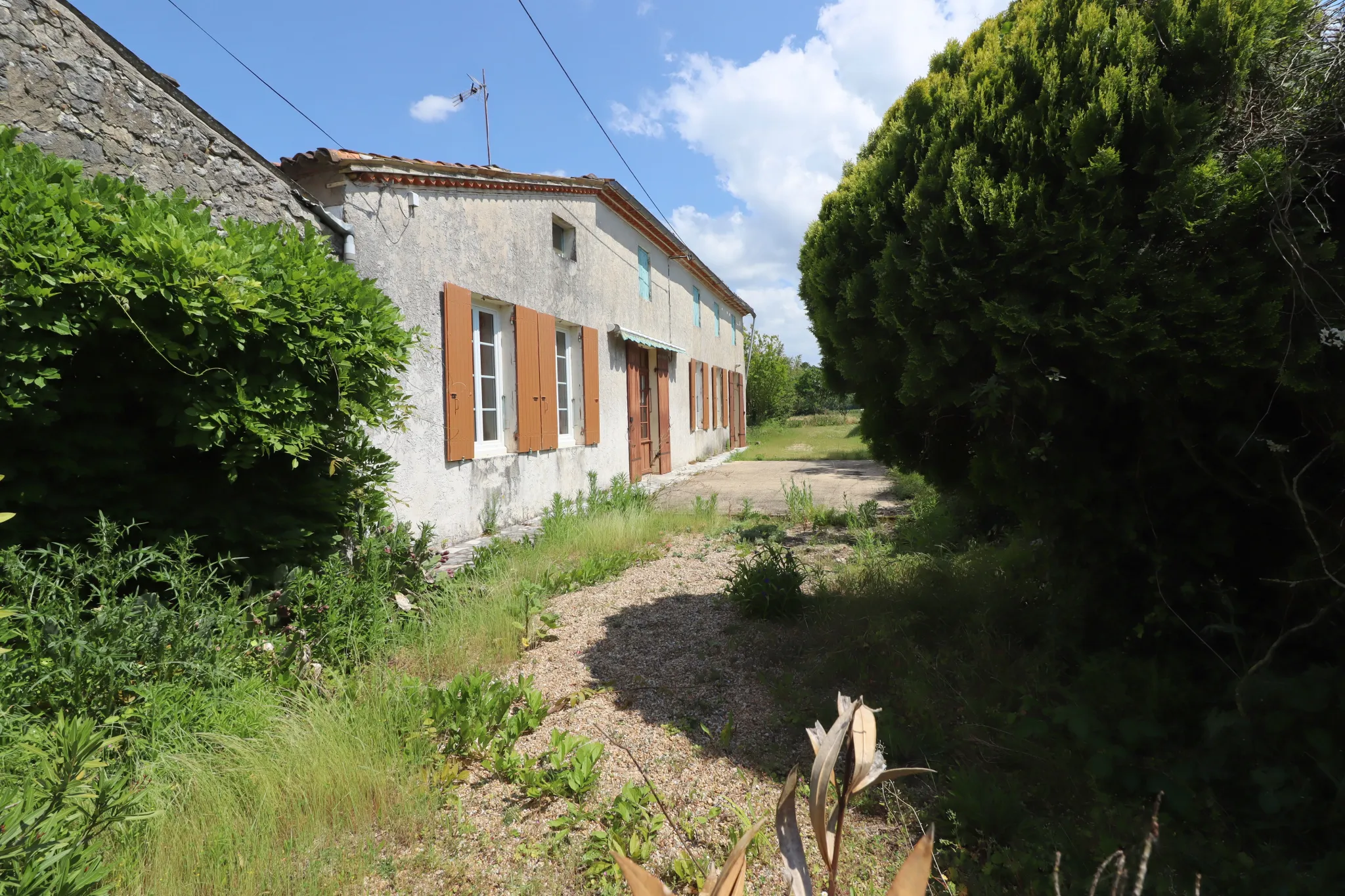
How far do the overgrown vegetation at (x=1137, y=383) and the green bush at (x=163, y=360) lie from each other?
7.95 feet

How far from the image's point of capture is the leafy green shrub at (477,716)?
2.76 metres

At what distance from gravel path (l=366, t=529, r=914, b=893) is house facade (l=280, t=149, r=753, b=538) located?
1.96 m

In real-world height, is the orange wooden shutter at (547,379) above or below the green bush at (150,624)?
above

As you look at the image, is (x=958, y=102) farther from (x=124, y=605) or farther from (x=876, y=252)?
(x=124, y=605)

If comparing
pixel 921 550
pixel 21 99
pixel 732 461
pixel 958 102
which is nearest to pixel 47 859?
pixel 21 99

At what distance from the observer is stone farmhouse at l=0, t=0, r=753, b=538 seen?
140 inches

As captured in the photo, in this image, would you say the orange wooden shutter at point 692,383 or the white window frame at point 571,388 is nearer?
the white window frame at point 571,388

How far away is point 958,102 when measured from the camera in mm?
2949

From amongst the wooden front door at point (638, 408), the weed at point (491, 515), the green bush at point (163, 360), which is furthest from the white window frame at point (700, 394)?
the green bush at point (163, 360)

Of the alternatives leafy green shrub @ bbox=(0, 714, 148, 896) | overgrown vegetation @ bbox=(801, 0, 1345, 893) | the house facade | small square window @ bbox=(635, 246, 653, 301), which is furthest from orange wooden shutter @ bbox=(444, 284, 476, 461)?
small square window @ bbox=(635, 246, 653, 301)

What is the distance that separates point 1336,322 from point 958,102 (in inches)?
61.7

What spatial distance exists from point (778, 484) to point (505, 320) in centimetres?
481

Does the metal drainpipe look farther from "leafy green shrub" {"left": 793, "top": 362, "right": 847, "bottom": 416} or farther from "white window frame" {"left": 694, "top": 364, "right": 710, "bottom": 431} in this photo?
"leafy green shrub" {"left": 793, "top": 362, "right": 847, "bottom": 416}

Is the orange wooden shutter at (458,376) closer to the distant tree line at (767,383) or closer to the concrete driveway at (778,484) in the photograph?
the concrete driveway at (778,484)
